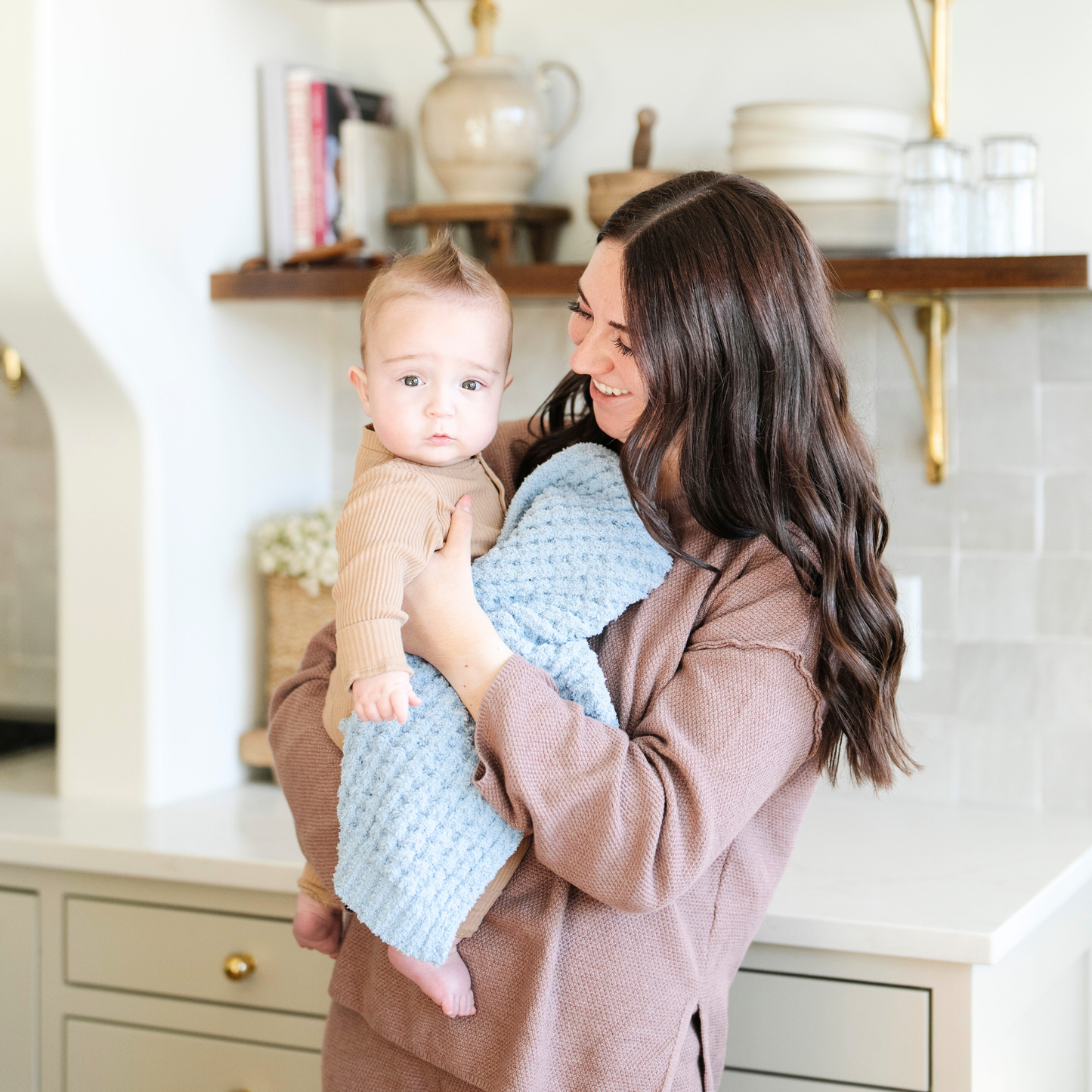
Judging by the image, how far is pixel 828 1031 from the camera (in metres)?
1.51

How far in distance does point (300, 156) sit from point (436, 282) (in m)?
1.07

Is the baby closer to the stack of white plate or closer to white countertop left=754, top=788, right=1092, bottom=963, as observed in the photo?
white countertop left=754, top=788, right=1092, bottom=963

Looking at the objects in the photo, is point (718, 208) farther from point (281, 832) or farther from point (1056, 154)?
point (281, 832)

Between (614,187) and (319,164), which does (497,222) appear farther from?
(319,164)

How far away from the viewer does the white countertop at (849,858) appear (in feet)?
4.86

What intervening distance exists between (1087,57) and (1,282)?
1.53 meters

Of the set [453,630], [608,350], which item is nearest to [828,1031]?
[453,630]

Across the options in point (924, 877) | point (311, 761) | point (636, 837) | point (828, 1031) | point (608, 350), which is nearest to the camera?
point (636, 837)

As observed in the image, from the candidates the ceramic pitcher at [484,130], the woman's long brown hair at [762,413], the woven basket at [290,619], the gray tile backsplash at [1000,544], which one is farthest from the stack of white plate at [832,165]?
the woven basket at [290,619]

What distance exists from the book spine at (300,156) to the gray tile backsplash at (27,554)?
0.65 metres

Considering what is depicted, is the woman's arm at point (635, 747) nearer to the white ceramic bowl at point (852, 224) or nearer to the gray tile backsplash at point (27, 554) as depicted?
the white ceramic bowl at point (852, 224)

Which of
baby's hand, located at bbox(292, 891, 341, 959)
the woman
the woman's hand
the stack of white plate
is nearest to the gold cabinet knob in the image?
baby's hand, located at bbox(292, 891, 341, 959)

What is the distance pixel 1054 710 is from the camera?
6.47ft

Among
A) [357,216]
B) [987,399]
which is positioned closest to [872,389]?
[987,399]
